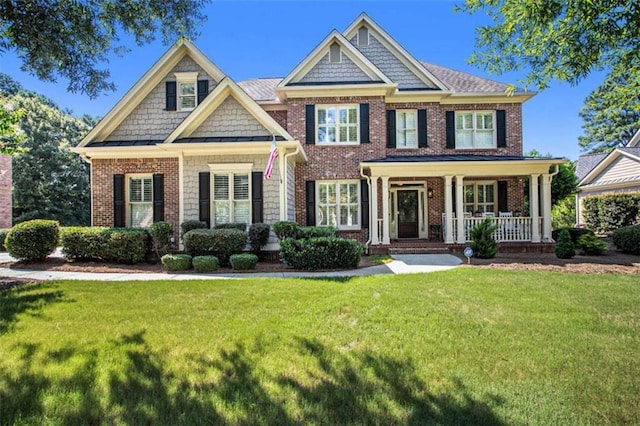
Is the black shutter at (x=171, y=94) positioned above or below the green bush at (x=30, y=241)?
above

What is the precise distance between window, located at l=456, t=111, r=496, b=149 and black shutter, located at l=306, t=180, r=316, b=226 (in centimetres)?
697

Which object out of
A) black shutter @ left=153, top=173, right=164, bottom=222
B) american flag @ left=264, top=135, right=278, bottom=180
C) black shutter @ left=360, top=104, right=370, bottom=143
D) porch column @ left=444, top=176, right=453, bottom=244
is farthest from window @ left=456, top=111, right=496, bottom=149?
black shutter @ left=153, top=173, right=164, bottom=222

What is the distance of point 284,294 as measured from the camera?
6852 millimetres

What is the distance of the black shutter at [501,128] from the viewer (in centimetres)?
1598

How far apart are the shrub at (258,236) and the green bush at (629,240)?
511 inches

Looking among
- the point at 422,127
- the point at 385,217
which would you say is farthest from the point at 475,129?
the point at 385,217

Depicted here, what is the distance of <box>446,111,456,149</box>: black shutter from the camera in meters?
15.9

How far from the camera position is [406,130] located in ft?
51.7

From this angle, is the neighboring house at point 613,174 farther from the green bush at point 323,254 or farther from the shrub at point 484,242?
the green bush at point 323,254

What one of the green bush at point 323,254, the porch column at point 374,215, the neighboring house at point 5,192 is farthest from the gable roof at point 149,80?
the neighboring house at point 5,192

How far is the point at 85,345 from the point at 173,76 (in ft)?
41.0

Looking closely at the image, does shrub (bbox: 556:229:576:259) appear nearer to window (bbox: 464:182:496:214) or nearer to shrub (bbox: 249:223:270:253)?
window (bbox: 464:182:496:214)

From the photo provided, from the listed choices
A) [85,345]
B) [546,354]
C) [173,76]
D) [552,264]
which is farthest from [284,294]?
[173,76]

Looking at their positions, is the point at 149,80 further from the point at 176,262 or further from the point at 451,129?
the point at 451,129
